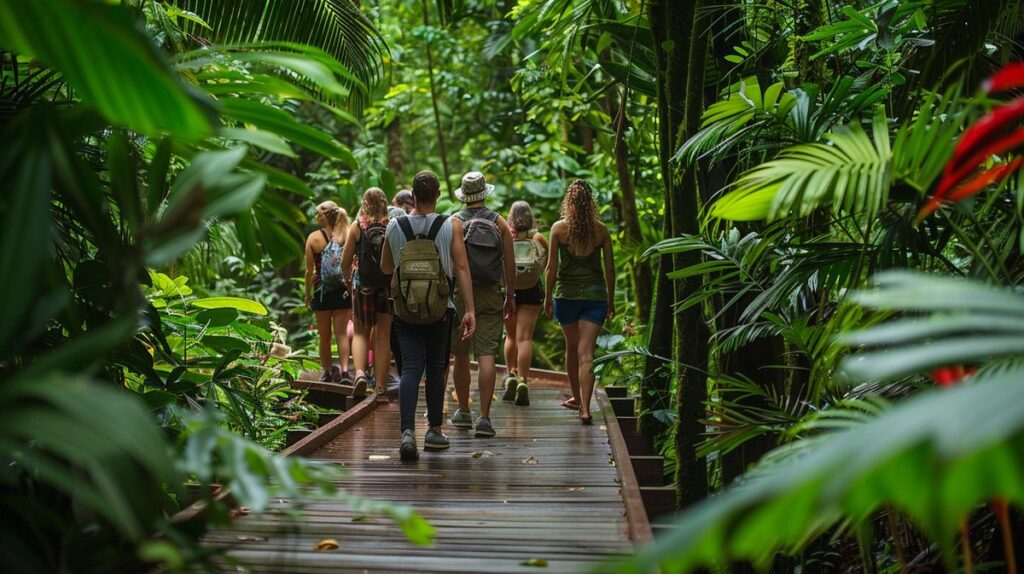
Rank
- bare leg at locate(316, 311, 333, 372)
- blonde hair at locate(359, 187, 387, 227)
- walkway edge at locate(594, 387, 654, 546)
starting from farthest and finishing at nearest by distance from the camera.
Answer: bare leg at locate(316, 311, 333, 372), blonde hair at locate(359, 187, 387, 227), walkway edge at locate(594, 387, 654, 546)

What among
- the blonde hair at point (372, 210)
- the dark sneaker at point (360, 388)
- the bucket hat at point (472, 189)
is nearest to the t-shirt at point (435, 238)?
the bucket hat at point (472, 189)

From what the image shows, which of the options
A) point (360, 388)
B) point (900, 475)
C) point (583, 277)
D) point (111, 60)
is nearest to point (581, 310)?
point (583, 277)

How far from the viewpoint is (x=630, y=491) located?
4.61 metres

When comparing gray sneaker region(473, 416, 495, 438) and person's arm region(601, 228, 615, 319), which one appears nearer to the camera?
gray sneaker region(473, 416, 495, 438)

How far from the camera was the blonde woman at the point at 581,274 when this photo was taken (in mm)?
7484

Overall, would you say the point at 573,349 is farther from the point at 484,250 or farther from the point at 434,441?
the point at 434,441

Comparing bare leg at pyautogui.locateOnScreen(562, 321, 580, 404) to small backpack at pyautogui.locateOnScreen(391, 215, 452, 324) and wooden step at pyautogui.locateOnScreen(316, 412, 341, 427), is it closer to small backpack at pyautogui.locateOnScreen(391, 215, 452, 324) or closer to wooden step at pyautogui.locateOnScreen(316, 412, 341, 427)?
small backpack at pyautogui.locateOnScreen(391, 215, 452, 324)

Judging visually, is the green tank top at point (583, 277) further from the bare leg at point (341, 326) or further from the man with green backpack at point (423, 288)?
the bare leg at point (341, 326)

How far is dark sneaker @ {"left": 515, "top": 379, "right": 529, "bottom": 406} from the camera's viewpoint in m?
8.90

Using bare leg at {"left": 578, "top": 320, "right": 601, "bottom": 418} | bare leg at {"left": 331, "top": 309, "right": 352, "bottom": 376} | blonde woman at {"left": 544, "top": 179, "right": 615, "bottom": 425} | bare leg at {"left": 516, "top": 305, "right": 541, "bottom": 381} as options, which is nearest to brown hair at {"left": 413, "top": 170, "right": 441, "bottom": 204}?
blonde woman at {"left": 544, "top": 179, "right": 615, "bottom": 425}

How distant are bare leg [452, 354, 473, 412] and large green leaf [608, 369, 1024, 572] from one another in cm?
540

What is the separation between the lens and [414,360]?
20.4 ft

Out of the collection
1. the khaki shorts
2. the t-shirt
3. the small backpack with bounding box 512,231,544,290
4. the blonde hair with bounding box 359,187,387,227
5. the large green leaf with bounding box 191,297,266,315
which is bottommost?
the khaki shorts

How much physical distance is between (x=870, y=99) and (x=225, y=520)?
3.28 metres
